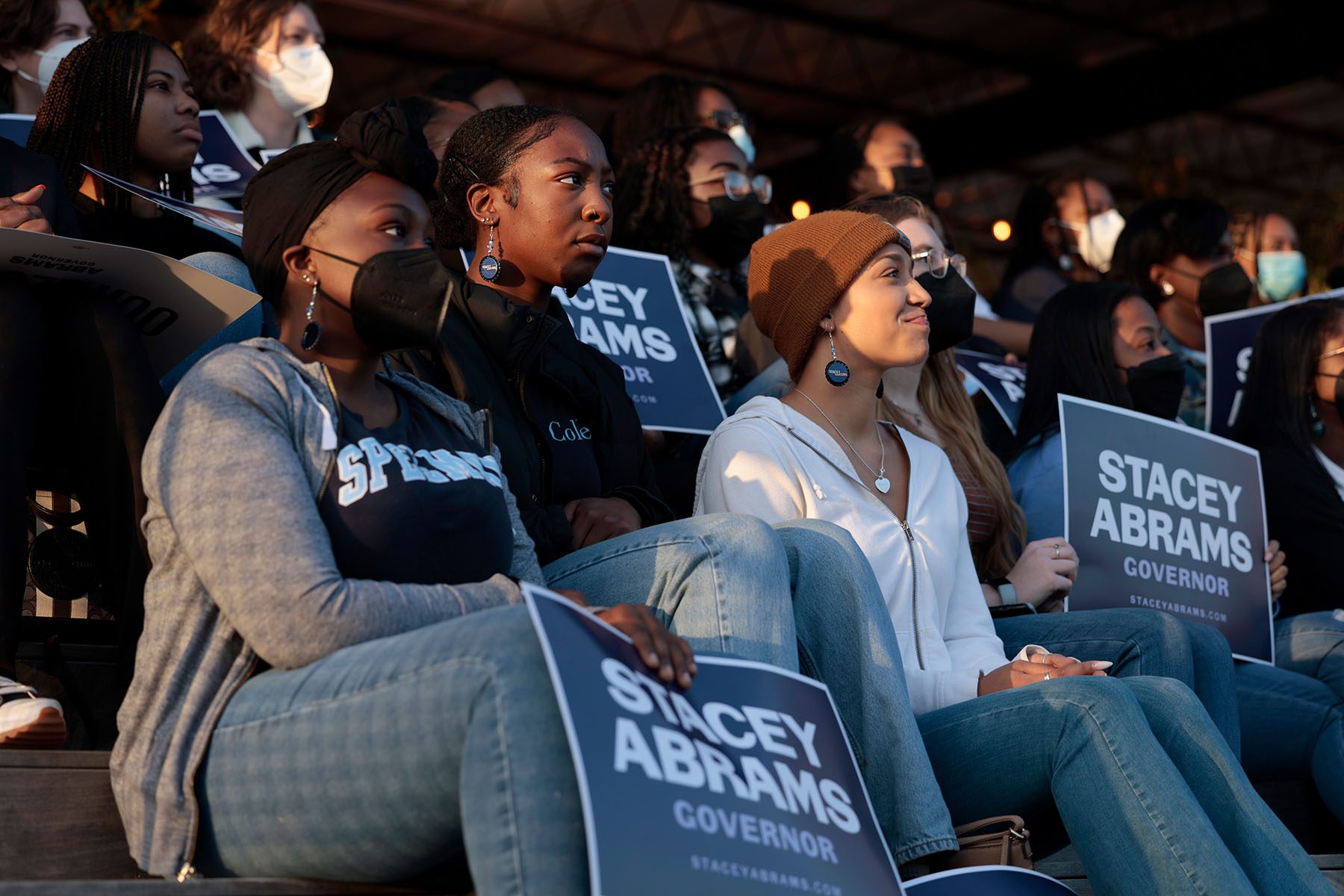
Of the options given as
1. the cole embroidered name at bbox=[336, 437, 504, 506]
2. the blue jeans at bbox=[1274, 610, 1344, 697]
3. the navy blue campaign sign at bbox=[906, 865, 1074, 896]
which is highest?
the cole embroidered name at bbox=[336, 437, 504, 506]

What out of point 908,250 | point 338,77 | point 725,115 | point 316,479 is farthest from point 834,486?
point 338,77

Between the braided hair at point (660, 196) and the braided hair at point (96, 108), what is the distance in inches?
65.9

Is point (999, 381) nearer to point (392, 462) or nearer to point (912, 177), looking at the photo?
point (912, 177)

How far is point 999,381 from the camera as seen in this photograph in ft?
17.5

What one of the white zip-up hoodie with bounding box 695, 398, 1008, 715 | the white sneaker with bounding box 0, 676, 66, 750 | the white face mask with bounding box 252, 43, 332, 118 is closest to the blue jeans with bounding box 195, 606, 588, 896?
the white sneaker with bounding box 0, 676, 66, 750

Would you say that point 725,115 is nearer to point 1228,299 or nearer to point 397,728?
point 1228,299

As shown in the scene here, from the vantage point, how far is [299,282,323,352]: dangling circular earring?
2.50m

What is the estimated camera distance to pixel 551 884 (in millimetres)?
1925

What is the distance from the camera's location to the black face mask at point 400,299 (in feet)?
8.21

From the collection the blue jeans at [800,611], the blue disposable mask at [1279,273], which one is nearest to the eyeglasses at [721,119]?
the blue disposable mask at [1279,273]

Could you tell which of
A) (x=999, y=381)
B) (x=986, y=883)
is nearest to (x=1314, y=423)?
(x=999, y=381)

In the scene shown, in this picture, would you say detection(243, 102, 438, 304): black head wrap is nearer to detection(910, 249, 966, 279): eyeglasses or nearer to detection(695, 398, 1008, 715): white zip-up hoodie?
detection(695, 398, 1008, 715): white zip-up hoodie

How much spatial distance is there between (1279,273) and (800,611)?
512cm

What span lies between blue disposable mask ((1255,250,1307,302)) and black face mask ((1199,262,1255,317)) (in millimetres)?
907
